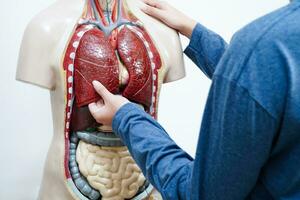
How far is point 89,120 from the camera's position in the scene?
95 cm

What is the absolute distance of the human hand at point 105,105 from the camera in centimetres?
83

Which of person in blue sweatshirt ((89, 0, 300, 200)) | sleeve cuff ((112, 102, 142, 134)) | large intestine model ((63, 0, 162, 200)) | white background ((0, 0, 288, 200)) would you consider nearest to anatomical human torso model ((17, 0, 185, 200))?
large intestine model ((63, 0, 162, 200))

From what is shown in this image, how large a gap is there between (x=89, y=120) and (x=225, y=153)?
46 cm

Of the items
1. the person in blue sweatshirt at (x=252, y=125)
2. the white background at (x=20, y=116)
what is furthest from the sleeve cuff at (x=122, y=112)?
the white background at (x=20, y=116)

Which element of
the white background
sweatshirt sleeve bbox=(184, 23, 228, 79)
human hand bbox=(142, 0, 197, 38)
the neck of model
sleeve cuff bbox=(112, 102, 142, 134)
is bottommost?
the white background

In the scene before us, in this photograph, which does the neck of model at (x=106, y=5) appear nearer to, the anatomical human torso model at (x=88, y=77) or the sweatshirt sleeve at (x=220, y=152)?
the anatomical human torso model at (x=88, y=77)

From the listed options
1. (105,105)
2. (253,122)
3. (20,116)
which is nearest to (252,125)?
(253,122)

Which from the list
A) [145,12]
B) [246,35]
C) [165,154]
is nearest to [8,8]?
[145,12]

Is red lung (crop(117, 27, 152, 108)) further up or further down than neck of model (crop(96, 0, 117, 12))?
further down

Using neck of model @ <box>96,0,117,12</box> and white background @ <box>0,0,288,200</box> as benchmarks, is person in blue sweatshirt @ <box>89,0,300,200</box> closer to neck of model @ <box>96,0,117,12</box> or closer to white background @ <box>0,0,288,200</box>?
neck of model @ <box>96,0,117,12</box>

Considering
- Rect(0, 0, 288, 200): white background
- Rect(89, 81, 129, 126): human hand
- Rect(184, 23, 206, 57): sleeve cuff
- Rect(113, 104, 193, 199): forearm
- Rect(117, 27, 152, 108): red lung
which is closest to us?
Rect(113, 104, 193, 199): forearm

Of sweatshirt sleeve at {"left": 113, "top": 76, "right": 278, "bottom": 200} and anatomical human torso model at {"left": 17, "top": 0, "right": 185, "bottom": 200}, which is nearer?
sweatshirt sleeve at {"left": 113, "top": 76, "right": 278, "bottom": 200}

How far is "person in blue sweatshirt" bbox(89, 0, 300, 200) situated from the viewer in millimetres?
498

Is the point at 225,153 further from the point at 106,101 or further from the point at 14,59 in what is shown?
the point at 14,59
